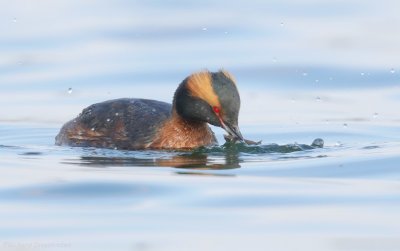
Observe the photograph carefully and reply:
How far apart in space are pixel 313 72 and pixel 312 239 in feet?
30.9

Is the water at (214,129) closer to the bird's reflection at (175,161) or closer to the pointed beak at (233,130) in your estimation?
the bird's reflection at (175,161)

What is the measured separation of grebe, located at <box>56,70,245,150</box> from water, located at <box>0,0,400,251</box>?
238 millimetres

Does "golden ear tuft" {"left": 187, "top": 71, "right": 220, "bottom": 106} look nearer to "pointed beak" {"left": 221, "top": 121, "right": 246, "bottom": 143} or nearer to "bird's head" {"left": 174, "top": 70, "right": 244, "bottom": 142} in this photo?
"bird's head" {"left": 174, "top": 70, "right": 244, "bottom": 142}

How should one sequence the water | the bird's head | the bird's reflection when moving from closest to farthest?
the water
the bird's reflection
the bird's head

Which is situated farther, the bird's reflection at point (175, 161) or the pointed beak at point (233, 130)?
the pointed beak at point (233, 130)

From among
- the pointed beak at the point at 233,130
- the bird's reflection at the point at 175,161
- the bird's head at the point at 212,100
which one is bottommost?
the bird's reflection at the point at 175,161

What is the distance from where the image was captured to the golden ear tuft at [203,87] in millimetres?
14258

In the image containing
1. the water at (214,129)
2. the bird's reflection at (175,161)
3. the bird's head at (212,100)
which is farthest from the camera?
the bird's head at (212,100)

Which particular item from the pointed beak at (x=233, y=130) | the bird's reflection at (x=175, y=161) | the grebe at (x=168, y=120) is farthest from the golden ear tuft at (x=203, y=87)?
the bird's reflection at (x=175, y=161)

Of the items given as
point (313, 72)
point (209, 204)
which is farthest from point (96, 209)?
point (313, 72)

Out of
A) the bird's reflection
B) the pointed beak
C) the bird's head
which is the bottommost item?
the bird's reflection

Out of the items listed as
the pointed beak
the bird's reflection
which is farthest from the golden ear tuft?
the bird's reflection

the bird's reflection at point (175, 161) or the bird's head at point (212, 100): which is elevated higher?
the bird's head at point (212, 100)

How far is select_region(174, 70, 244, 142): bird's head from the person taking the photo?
14164 mm
